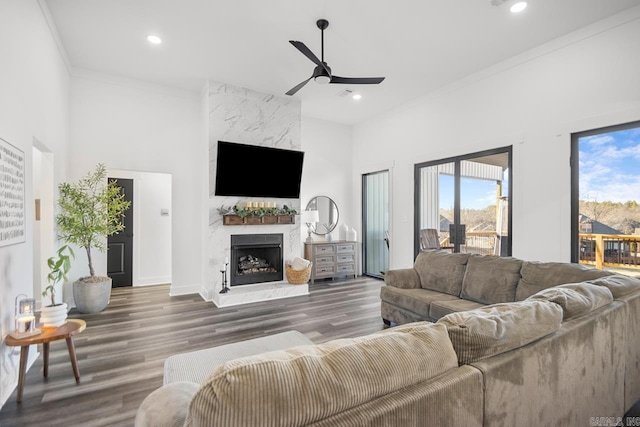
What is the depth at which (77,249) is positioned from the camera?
15.0 feet

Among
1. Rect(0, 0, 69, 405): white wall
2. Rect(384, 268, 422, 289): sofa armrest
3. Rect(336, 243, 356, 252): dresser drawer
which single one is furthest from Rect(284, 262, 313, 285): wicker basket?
Rect(0, 0, 69, 405): white wall

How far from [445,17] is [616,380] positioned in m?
3.36

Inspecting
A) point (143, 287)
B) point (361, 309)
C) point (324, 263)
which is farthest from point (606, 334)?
point (143, 287)

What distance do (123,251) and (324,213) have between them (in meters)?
3.82

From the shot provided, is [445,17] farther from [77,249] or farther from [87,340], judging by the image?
[77,249]

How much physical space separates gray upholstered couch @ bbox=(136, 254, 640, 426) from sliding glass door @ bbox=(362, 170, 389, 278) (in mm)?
4566

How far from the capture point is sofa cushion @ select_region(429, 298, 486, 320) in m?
2.87

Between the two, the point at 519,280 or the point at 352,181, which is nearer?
the point at 519,280

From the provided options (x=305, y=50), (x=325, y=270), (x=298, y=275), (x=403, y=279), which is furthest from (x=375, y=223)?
(x=305, y=50)

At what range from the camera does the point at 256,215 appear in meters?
5.06

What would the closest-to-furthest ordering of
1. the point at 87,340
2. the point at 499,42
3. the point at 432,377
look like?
1. the point at 432,377
2. the point at 87,340
3. the point at 499,42

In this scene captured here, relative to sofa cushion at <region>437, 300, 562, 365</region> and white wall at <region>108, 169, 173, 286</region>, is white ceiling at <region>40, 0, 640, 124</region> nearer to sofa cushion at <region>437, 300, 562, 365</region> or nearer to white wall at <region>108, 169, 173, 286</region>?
white wall at <region>108, 169, 173, 286</region>

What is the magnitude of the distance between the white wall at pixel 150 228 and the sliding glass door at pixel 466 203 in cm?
468

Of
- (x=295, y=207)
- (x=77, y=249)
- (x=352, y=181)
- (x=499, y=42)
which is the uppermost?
(x=499, y=42)
